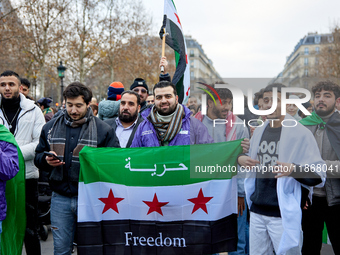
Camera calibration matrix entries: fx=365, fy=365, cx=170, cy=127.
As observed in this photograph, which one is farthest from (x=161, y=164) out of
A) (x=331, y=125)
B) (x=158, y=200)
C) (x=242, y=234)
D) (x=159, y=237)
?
→ (x=331, y=125)

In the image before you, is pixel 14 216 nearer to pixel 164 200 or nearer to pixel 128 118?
pixel 164 200

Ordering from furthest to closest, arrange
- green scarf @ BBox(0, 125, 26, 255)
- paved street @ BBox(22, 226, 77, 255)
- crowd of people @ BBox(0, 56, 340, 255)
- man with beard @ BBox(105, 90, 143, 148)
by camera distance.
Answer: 1. paved street @ BBox(22, 226, 77, 255)
2. man with beard @ BBox(105, 90, 143, 148)
3. green scarf @ BBox(0, 125, 26, 255)
4. crowd of people @ BBox(0, 56, 340, 255)

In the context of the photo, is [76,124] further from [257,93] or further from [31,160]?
[257,93]

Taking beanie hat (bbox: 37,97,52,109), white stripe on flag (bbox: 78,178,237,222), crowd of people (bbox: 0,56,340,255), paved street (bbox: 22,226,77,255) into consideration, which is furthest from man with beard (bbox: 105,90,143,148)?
beanie hat (bbox: 37,97,52,109)

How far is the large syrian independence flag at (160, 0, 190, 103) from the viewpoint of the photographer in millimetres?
5239

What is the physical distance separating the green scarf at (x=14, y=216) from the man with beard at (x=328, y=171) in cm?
308

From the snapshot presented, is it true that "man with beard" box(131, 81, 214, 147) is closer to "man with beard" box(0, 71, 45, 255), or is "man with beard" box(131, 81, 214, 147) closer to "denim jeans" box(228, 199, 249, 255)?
"denim jeans" box(228, 199, 249, 255)

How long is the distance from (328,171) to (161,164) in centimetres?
173

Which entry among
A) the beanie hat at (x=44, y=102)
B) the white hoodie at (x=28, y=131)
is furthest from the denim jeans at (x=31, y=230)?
the beanie hat at (x=44, y=102)

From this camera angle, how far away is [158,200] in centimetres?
357

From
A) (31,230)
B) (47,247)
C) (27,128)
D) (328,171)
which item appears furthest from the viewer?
(47,247)

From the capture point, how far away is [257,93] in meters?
3.96

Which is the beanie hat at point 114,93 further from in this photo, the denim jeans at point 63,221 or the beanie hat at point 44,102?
the beanie hat at point 44,102

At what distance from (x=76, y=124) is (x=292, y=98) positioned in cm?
211
